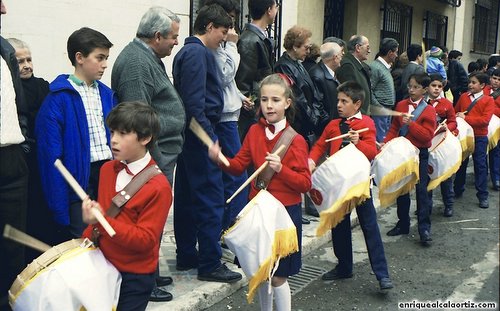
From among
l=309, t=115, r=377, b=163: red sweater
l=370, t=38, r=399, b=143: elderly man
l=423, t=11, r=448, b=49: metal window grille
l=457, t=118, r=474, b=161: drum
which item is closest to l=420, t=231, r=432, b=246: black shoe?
l=457, t=118, r=474, b=161: drum

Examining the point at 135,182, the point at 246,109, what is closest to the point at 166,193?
the point at 135,182

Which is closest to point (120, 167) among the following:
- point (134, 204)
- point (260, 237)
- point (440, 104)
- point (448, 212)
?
point (134, 204)

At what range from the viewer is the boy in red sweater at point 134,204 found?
116 inches

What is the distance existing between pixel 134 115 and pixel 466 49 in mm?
19357

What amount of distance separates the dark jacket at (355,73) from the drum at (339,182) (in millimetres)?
2553

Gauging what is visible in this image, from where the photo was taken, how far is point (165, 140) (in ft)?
13.7

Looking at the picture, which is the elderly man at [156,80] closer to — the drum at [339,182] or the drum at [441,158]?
the drum at [339,182]

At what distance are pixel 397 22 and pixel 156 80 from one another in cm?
1230

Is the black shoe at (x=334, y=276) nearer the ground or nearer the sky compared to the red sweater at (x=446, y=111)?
nearer the ground

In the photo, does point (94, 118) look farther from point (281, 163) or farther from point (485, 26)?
point (485, 26)

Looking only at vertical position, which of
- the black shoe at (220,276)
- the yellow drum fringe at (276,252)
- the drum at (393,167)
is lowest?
the black shoe at (220,276)

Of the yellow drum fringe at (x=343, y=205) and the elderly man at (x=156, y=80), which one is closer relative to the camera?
the elderly man at (x=156, y=80)

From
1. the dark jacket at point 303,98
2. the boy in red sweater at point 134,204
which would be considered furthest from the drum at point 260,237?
the dark jacket at point 303,98

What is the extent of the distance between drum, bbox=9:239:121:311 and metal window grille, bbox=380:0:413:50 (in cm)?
1225
